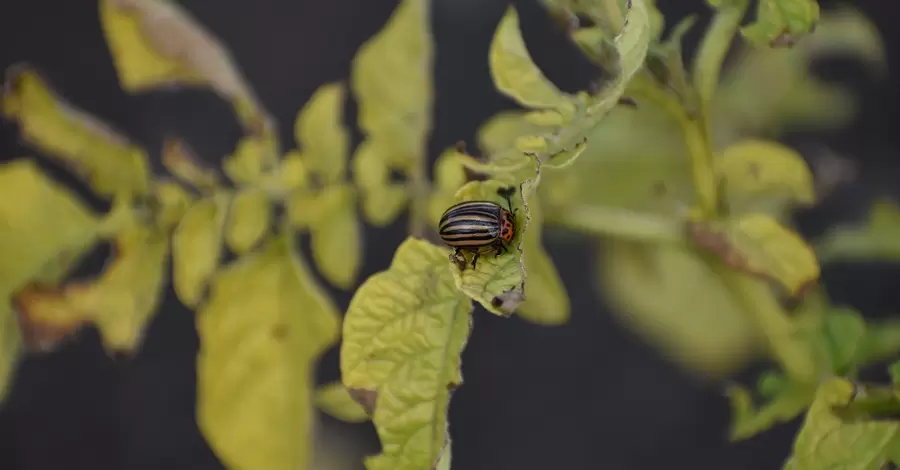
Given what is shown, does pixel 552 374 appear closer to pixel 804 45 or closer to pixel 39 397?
pixel 804 45

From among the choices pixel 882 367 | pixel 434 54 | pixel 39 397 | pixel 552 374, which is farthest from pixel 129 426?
pixel 882 367

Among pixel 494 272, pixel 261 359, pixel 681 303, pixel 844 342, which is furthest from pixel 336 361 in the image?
pixel 494 272

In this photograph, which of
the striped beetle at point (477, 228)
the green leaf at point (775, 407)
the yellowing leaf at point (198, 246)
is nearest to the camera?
the striped beetle at point (477, 228)

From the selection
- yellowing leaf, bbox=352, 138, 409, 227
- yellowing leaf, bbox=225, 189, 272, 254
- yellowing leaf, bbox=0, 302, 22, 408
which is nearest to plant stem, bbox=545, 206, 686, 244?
yellowing leaf, bbox=352, 138, 409, 227

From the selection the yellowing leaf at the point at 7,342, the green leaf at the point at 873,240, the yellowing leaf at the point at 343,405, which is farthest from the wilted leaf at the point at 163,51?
the green leaf at the point at 873,240

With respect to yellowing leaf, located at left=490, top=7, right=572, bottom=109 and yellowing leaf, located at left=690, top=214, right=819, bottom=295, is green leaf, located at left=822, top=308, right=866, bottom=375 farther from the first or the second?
yellowing leaf, located at left=490, top=7, right=572, bottom=109

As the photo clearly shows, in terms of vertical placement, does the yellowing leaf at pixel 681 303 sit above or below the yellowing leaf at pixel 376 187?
below

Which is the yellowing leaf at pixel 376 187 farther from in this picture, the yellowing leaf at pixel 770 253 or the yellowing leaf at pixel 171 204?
the yellowing leaf at pixel 770 253
